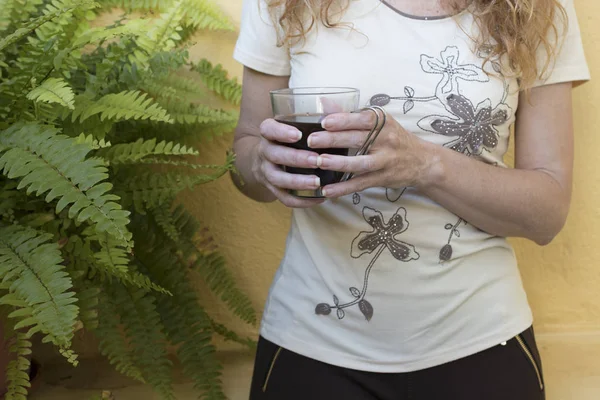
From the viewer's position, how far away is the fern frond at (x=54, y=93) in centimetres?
93

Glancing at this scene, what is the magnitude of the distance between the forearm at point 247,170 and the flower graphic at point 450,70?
12.8 inches

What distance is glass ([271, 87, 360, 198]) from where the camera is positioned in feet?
2.73

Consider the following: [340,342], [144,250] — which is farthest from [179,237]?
[340,342]

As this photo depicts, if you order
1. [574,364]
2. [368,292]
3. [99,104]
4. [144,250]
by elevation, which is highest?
[99,104]

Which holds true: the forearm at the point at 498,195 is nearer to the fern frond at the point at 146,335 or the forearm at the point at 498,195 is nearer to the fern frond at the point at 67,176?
the fern frond at the point at 67,176

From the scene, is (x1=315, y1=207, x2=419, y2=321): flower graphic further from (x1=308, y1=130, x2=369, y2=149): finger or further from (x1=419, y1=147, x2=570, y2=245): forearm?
(x1=308, y1=130, x2=369, y2=149): finger

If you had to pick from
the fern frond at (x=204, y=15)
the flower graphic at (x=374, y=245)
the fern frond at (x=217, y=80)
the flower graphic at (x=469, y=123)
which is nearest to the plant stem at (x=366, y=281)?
the flower graphic at (x=374, y=245)

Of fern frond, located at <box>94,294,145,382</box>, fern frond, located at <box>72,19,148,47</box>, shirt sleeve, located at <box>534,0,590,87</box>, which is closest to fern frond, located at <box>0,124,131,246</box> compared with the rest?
fern frond, located at <box>72,19,148,47</box>

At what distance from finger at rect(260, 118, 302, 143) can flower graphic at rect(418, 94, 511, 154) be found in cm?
30

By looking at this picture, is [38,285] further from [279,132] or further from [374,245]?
[374,245]

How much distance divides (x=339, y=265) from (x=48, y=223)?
488 mm

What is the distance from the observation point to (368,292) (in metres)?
1.07

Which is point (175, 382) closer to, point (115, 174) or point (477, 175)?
point (115, 174)

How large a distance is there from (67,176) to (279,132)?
0.99 feet
